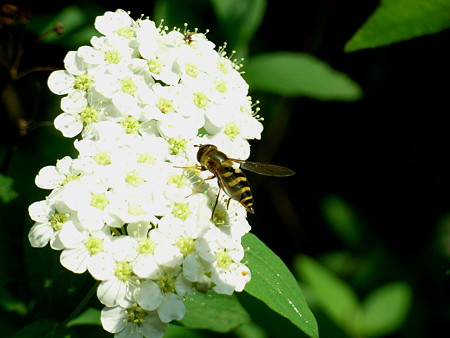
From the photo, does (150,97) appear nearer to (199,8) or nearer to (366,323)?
(199,8)

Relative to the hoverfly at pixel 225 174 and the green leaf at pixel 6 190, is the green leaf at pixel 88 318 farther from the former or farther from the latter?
the hoverfly at pixel 225 174

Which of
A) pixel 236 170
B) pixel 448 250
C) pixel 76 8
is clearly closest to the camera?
pixel 236 170

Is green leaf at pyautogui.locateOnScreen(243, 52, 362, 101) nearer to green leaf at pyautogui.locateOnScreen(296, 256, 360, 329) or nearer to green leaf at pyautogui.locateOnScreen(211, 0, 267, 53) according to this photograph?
green leaf at pyautogui.locateOnScreen(211, 0, 267, 53)

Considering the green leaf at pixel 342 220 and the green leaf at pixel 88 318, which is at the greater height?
the green leaf at pixel 342 220

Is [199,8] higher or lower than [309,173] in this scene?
higher

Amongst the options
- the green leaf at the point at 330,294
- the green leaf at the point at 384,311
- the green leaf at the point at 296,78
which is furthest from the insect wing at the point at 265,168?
the green leaf at the point at 384,311

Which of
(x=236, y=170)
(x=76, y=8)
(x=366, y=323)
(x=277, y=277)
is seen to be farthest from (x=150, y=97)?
(x=366, y=323)
